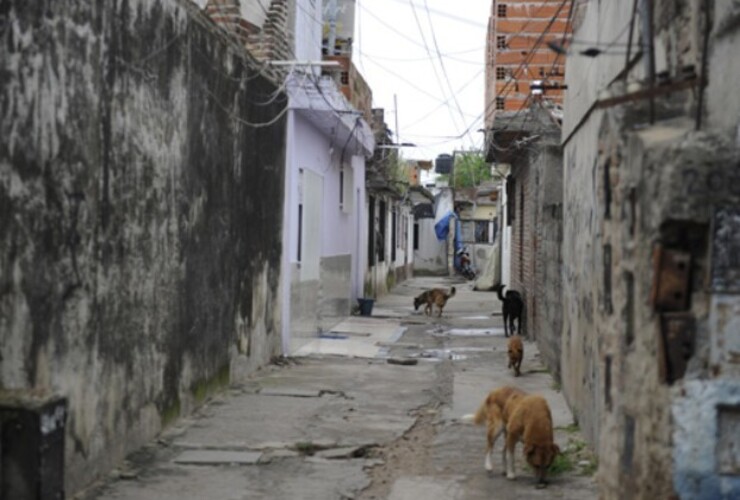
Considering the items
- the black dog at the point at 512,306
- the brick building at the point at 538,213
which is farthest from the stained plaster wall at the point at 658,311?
the black dog at the point at 512,306

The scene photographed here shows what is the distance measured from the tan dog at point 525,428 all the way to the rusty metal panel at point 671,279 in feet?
12.6

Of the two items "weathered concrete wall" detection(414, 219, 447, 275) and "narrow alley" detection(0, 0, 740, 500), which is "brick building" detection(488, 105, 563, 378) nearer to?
"narrow alley" detection(0, 0, 740, 500)

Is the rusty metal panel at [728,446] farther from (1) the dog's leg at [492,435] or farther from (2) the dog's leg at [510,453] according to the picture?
(1) the dog's leg at [492,435]

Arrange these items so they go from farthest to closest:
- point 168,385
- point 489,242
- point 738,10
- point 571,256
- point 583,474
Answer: point 489,242 → point 571,256 → point 168,385 → point 583,474 → point 738,10

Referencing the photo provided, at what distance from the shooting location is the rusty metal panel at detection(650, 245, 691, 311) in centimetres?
423

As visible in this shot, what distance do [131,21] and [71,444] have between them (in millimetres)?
3494

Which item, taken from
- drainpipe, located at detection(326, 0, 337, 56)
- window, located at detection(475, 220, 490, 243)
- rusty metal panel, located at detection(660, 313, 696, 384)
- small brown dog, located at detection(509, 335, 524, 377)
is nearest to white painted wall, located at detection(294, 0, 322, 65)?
drainpipe, located at detection(326, 0, 337, 56)

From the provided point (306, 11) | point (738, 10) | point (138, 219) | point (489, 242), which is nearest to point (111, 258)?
point (138, 219)

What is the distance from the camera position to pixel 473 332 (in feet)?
70.2

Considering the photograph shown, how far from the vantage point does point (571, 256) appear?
11.2m

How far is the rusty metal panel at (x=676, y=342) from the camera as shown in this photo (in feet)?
13.8

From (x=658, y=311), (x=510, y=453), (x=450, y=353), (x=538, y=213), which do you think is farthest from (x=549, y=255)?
(x=658, y=311)

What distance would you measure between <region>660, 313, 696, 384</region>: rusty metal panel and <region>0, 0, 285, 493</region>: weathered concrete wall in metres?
4.12

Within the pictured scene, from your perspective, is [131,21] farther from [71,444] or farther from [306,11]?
[306,11]
